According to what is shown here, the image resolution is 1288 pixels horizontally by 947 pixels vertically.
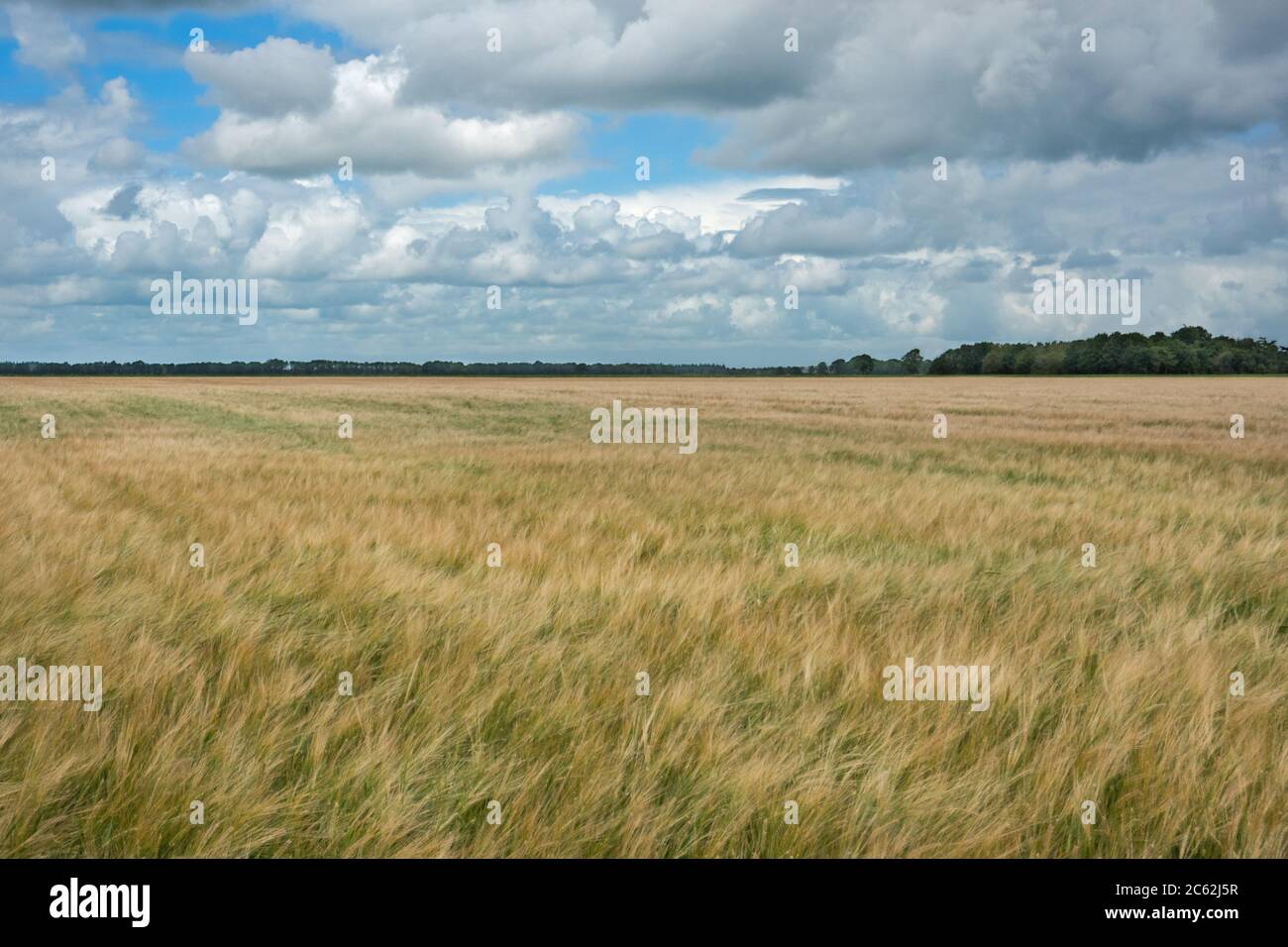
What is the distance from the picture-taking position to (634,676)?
398cm

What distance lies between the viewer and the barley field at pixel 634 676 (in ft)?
9.03

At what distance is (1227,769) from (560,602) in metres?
3.36

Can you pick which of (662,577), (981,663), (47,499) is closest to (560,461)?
(47,499)

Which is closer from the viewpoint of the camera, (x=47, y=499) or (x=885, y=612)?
(x=885, y=612)

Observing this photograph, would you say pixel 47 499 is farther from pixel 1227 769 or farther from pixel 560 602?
pixel 1227 769

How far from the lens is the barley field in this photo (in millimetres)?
2752

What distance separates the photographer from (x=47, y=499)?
8695mm

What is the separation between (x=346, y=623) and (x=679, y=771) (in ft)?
7.95
